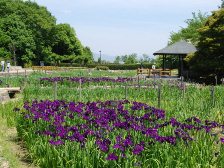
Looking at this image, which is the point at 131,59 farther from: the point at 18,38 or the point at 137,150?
the point at 137,150

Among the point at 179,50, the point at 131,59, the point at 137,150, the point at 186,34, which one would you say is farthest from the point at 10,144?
the point at 131,59

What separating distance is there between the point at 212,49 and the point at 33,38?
38.0 m

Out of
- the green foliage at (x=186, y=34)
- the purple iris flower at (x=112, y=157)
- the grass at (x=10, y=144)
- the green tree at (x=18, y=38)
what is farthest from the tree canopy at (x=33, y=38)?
the purple iris flower at (x=112, y=157)

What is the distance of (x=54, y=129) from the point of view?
7629mm

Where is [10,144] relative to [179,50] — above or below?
below

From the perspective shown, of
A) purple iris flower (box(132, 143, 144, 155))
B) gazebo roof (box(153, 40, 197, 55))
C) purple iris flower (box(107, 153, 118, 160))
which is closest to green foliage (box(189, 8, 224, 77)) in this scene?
gazebo roof (box(153, 40, 197, 55))

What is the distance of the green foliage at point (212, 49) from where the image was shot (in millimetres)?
28859

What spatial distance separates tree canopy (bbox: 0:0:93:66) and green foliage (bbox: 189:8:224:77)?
3073 cm

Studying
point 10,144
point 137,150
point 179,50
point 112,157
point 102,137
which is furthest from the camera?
point 179,50

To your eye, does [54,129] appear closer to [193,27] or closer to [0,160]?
[0,160]

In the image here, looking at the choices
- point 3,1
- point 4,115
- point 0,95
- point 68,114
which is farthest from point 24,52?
point 68,114

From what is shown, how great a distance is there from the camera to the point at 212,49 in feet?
95.4

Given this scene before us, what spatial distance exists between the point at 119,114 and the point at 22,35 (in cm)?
5256

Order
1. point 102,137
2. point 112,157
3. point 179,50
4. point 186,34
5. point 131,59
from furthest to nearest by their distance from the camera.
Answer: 1. point 131,59
2. point 186,34
3. point 179,50
4. point 102,137
5. point 112,157
